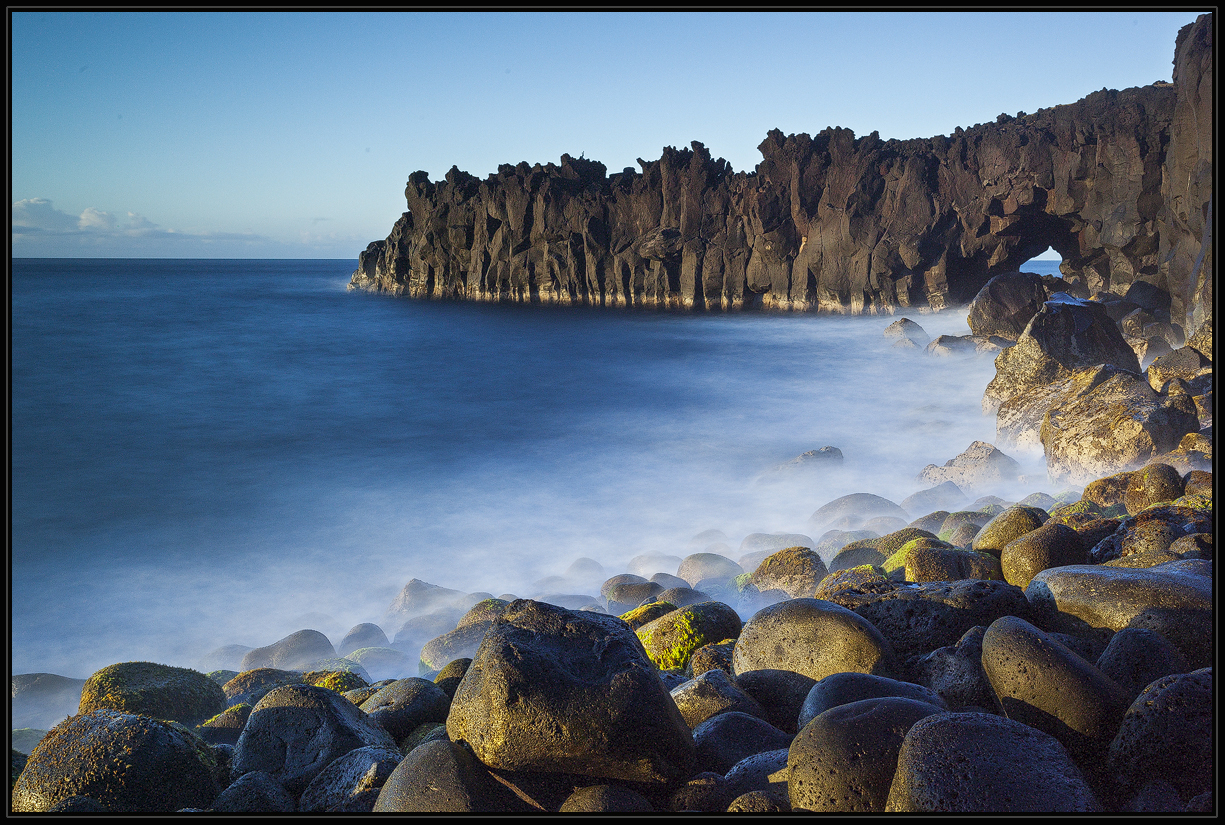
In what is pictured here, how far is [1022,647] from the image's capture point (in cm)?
230

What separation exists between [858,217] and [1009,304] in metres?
22.2

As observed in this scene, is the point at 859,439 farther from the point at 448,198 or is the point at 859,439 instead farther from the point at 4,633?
the point at 448,198

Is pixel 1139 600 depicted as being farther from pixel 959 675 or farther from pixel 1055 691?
pixel 1055 691

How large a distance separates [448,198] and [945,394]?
4966cm

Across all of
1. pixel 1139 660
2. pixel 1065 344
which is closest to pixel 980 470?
pixel 1065 344

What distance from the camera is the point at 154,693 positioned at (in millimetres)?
3586

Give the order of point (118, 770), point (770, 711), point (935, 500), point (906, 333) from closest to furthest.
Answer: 1. point (118, 770)
2. point (770, 711)
3. point (935, 500)
4. point (906, 333)

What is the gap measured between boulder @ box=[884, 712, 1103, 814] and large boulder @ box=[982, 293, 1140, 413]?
9.32m

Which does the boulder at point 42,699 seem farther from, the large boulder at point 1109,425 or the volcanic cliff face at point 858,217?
the volcanic cliff face at point 858,217

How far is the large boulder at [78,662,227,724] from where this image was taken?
11.5 feet

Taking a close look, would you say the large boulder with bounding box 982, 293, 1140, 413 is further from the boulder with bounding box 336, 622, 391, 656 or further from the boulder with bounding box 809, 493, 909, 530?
the boulder with bounding box 336, 622, 391, 656

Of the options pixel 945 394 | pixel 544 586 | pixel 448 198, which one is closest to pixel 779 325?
pixel 945 394

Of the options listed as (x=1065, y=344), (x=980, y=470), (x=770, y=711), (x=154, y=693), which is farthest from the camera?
(x=1065, y=344)

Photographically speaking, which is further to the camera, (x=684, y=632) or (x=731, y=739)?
(x=684, y=632)
